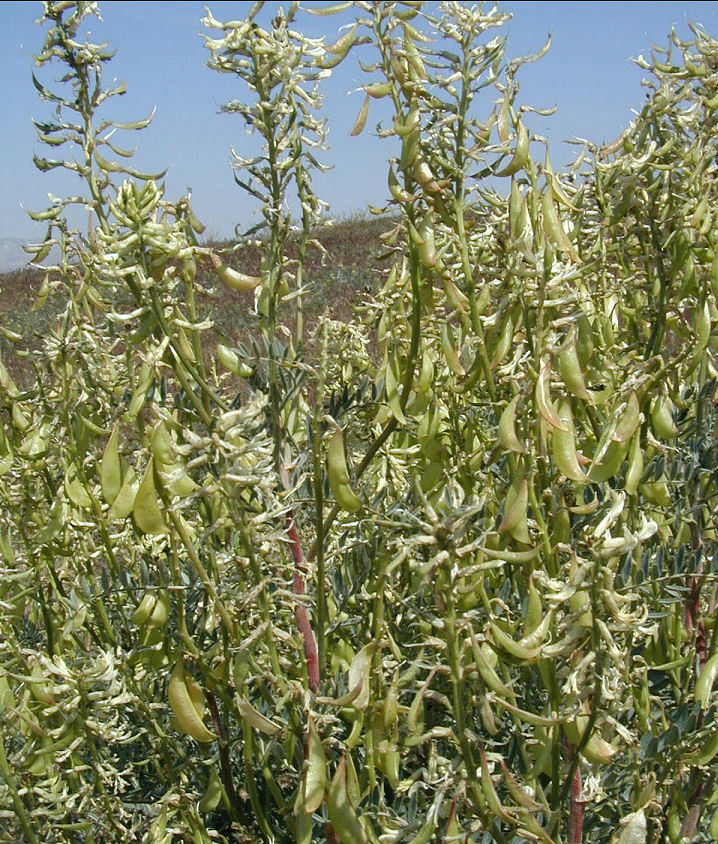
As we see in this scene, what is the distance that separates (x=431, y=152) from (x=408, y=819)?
107 cm

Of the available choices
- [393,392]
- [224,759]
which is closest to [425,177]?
[393,392]

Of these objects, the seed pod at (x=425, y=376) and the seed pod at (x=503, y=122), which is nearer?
the seed pod at (x=503, y=122)

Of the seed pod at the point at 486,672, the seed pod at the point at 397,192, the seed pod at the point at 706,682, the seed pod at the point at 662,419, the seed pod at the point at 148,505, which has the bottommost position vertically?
the seed pod at the point at 706,682

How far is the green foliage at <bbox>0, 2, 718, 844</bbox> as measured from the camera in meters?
1.15

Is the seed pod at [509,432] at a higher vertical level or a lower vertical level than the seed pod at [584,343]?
lower

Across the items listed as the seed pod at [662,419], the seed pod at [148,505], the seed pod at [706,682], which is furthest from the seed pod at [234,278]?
the seed pod at [706,682]

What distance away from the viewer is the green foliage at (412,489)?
115cm

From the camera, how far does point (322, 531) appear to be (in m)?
1.32

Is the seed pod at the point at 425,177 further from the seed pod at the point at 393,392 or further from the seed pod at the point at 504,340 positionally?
the seed pod at the point at 393,392

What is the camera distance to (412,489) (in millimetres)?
1492

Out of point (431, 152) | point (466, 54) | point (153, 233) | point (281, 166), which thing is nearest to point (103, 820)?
point (153, 233)

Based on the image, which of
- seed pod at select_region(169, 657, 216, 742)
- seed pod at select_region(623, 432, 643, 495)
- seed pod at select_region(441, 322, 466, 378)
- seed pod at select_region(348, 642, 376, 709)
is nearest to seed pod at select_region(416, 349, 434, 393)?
seed pod at select_region(441, 322, 466, 378)

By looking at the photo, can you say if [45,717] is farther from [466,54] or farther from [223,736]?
[466,54]

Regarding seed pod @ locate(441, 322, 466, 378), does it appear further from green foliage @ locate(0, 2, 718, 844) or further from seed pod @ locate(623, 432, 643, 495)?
seed pod @ locate(623, 432, 643, 495)
